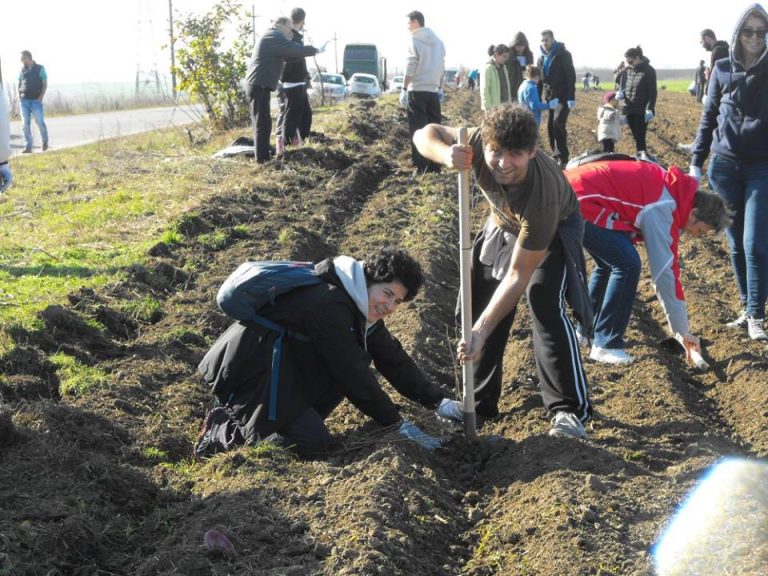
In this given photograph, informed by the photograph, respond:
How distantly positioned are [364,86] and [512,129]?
31.9m

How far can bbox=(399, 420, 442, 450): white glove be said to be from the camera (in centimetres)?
459

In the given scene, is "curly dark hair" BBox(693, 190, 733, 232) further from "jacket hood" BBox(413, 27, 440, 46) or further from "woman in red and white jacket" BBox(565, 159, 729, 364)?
"jacket hood" BBox(413, 27, 440, 46)

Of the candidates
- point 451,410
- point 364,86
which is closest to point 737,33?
point 451,410

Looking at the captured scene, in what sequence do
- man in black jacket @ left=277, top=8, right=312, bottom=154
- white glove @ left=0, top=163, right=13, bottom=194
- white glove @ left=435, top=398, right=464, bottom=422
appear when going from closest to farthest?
white glove @ left=435, top=398, right=464, bottom=422
white glove @ left=0, top=163, right=13, bottom=194
man in black jacket @ left=277, top=8, right=312, bottom=154

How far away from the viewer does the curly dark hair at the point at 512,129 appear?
12.8 feet

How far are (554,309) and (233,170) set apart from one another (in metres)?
7.81

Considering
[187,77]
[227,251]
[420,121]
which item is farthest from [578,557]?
[187,77]

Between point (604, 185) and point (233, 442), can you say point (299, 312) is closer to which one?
point (233, 442)

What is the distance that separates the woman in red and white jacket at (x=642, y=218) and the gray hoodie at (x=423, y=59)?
574 centimetres

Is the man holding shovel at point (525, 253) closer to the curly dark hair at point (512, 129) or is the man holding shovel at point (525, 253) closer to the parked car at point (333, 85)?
the curly dark hair at point (512, 129)

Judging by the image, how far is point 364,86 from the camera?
115 feet

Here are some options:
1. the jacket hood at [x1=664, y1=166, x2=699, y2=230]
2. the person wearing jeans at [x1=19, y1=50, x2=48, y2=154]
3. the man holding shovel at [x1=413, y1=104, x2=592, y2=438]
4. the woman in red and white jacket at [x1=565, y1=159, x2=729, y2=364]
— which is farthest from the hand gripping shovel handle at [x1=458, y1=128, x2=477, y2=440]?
the person wearing jeans at [x1=19, y1=50, x2=48, y2=154]

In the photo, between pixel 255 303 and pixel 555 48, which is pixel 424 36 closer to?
pixel 555 48

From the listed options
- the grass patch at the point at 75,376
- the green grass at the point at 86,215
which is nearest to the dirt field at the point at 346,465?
the grass patch at the point at 75,376
